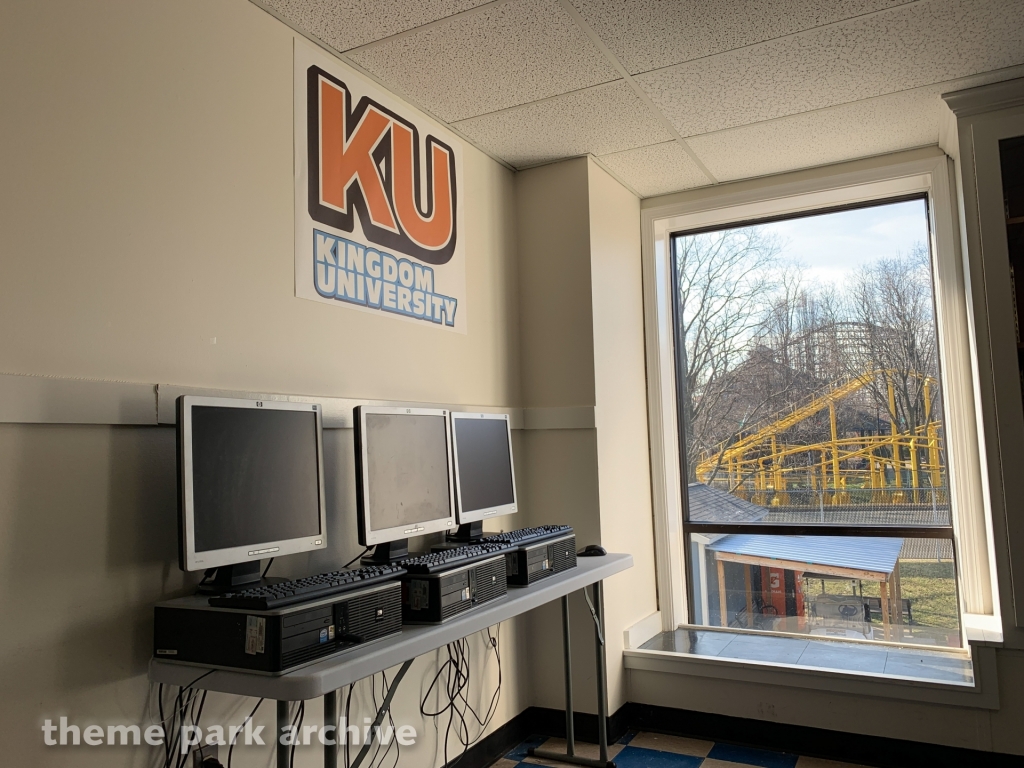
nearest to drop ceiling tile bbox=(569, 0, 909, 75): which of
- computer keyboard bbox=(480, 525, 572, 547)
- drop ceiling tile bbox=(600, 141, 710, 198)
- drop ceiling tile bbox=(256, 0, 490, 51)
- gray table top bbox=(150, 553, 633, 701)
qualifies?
drop ceiling tile bbox=(256, 0, 490, 51)

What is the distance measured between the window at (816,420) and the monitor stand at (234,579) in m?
1.96

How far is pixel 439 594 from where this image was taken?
6.06ft

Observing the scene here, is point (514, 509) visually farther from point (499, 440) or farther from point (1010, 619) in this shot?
point (1010, 619)

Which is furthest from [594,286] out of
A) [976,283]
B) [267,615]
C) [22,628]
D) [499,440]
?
[22,628]

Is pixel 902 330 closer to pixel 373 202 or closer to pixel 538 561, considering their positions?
pixel 538 561

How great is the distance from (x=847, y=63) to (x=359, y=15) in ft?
5.18

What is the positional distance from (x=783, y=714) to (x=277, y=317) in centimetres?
240

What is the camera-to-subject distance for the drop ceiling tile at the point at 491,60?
2219 millimetres

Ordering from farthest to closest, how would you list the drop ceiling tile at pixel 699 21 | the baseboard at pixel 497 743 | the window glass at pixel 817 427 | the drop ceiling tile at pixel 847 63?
the window glass at pixel 817 427 < the baseboard at pixel 497 743 < the drop ceiling tile at pixel 847 63 < the drop ceiling tile at pixel 699 21

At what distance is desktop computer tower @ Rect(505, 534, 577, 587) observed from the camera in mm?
2293

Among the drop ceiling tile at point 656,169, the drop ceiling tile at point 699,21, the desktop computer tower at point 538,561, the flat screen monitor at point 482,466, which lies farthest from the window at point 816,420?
the drop ceiling tile at point 699,21

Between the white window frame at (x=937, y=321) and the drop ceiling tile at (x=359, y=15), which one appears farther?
the white window frame at (x=937, y=321)

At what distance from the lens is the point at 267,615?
1468 mm

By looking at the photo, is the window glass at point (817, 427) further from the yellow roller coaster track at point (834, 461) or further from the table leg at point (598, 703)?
the table leg at point (598, 703)
